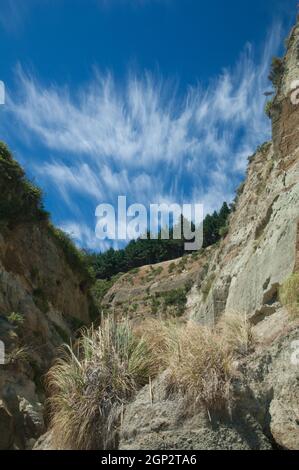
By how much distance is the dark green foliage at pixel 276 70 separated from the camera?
799 inches

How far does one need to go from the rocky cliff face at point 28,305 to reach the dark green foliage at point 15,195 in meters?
0.04

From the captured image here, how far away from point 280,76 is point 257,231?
703 cm

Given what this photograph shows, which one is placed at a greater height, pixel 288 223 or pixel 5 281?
pixel 288 223

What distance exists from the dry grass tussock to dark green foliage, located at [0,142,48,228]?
10.7 metres

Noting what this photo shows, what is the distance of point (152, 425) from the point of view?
5781 mm

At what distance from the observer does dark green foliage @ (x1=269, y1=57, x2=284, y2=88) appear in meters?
20.3

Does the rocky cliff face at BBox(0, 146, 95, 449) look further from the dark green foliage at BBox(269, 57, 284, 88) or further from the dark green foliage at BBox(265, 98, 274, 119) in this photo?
the dark green foliage at BBox(269, 57, 284, 88)

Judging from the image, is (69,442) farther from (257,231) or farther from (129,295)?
(129,295)

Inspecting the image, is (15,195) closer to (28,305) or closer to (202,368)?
(28,305)

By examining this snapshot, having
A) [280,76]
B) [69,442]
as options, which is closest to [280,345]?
[69,442]
